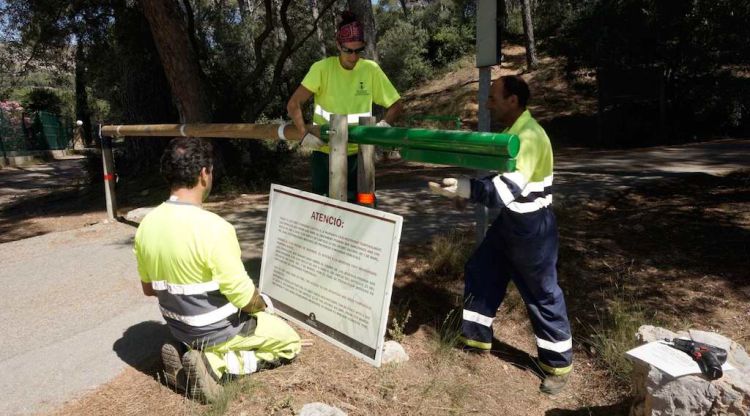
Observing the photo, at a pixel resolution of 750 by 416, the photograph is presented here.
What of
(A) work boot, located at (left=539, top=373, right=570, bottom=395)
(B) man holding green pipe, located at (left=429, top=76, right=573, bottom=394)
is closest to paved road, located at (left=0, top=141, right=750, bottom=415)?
(B) man holding green pipe, located at (left=429, top=76, right=573, bottom=394)

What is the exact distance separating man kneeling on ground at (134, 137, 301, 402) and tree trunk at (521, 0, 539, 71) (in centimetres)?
2260

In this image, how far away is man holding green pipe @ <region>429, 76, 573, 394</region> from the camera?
2787 millimetres

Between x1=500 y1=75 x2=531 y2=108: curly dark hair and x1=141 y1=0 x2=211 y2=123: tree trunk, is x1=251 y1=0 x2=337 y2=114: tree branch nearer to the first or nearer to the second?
x1=141 y1=0 x2=211 y2=123: tree trunk

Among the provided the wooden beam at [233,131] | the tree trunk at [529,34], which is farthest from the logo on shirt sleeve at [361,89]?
the tree trunk at [529,34]

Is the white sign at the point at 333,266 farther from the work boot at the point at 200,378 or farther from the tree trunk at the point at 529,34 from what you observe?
the tree trunk at the point at 529,34

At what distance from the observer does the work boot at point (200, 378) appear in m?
2.64

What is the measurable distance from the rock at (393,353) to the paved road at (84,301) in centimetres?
149

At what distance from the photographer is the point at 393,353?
3.27 m

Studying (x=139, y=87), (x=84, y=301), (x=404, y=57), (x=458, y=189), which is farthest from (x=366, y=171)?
(x=404, y=57)

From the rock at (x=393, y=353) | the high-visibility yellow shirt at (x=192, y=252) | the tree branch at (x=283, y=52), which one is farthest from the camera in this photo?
the tree branch at (x=283, y=52)

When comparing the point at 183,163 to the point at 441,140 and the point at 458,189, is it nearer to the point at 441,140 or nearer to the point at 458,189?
the point at 441,140

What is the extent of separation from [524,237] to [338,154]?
1160 mm

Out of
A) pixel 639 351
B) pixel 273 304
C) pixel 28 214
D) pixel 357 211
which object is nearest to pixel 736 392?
pixel 639 351

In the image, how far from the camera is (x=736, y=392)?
2.32m
